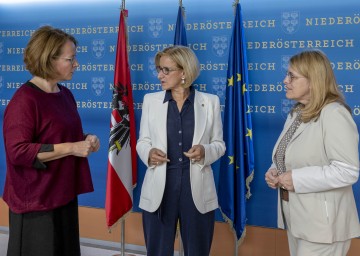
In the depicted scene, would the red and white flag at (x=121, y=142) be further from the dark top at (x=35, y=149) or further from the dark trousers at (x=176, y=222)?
the dark top at (x=35, y=149)

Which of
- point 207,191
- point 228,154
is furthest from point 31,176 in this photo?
point 228,154

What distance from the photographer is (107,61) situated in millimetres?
3953

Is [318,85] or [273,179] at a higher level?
[318,85]

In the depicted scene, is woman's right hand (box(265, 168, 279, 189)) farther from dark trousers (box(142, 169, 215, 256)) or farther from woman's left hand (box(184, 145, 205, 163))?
dark trousers (box(142, 169, 215, 256))

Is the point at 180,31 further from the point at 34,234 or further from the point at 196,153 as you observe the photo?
the point at 34,234

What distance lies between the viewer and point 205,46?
3.55m

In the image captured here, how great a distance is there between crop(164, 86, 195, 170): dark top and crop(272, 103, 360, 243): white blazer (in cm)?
74

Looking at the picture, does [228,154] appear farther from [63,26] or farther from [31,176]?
[63,26]

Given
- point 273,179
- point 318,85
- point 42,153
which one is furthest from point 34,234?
point 318,85

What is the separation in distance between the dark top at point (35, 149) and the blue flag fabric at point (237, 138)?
1393 mm

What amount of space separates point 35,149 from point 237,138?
5.51 feet

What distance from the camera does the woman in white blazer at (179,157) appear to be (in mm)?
2473

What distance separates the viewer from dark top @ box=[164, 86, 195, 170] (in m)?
2.49

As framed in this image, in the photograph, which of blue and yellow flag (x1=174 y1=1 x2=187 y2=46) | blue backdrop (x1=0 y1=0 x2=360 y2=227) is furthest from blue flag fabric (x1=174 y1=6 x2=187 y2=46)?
blue backdrop (x1=0 y1=0 x2=360 y2=227)
